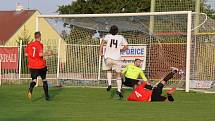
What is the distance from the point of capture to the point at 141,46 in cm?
2161

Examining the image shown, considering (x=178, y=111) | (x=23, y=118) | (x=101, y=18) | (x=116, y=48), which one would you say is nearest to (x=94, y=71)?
(x=101, y=18)

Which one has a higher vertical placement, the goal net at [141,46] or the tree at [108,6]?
the tree at [108,6]

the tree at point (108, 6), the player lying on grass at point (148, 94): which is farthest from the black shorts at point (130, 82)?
the tree at point (108, 6)

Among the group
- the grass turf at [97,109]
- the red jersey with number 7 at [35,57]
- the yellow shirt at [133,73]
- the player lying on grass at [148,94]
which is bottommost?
the grass turf at [97,109]

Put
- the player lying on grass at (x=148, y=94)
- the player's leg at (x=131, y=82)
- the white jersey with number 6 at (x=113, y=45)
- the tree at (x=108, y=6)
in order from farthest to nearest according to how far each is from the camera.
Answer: the tree at (x=108, y=6) < the player's leg at (x=131, y=82) < the white jersey with number 6 at (x=113, y=45) < the player lying on grass at (x=148, y=94)

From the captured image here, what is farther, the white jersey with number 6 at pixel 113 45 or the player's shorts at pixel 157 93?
the white jersey with number 6 at pixel 113 45

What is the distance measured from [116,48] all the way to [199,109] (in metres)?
3.87

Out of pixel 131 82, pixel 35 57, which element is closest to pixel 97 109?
pixel 35 57

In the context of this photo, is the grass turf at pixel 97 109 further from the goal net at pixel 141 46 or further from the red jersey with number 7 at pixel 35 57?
the goal net at pixel 141 46

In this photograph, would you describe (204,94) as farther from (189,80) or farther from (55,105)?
(55,105)

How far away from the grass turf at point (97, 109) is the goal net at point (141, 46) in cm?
318

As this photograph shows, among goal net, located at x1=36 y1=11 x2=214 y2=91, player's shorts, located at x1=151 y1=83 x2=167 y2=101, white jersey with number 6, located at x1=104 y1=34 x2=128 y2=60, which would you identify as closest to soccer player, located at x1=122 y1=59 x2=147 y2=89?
white jersey with number 6, located at x1=104 y1=34 x2=128 y2=60

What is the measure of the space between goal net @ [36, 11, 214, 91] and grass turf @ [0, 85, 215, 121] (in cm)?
318

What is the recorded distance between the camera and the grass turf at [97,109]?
11094mm
